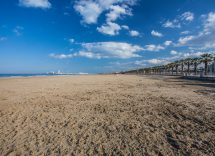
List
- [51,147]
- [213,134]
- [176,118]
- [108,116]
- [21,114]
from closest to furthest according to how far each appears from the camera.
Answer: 1. [51,147]
2. [213,134]
3. [176,118]
4. [108,116]
5. [21,114]

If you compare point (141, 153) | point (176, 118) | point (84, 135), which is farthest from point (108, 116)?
point (141, 153)

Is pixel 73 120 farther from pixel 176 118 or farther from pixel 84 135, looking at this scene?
pixel 176 118

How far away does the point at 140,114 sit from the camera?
23.3 feet

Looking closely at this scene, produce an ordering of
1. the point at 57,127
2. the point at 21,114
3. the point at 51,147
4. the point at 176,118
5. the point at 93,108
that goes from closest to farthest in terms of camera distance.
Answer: the point at 51,147 → the point at 57,127 → the point at 176,118 → the point at 21,114 → the point at 93,108

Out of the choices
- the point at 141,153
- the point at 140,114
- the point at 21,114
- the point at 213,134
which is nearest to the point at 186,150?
the point at 141,153

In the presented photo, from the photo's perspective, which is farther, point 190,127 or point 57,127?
point 57,127

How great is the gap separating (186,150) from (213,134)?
1410 millimetres

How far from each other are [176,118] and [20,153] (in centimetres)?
527

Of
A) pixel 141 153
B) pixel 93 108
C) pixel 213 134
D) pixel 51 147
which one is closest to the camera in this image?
pixel 141 153

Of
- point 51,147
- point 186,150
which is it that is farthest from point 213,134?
point 51,147

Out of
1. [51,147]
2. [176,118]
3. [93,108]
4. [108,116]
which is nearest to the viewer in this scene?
[51,147]

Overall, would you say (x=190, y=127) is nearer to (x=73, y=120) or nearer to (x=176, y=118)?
(x=176, y=118)

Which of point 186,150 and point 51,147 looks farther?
point 51,147

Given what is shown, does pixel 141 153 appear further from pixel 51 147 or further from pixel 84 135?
pixel 51 147
